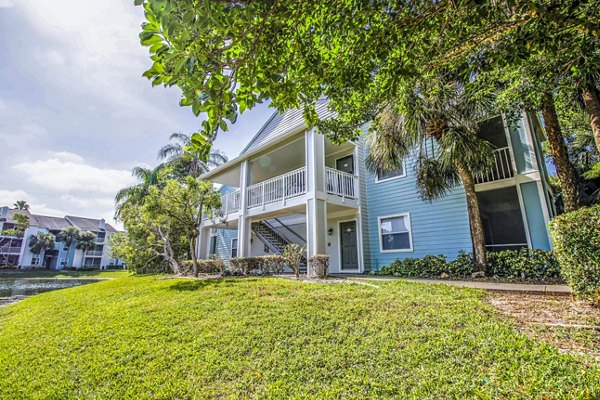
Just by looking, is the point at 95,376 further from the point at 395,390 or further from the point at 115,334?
the point at 395,390

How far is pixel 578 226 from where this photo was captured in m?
4.38

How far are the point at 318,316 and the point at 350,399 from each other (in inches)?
79.4

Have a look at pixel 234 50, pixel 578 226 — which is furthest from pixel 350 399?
pixel 578 226

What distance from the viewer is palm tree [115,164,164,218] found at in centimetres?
2200

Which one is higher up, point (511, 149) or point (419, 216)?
point (511, 149)

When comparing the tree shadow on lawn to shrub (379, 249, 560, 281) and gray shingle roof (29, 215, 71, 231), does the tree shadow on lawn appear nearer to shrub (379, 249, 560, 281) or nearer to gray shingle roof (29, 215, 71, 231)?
shrub (379, 249, 560, 281)

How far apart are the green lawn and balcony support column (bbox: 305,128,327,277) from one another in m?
4.23

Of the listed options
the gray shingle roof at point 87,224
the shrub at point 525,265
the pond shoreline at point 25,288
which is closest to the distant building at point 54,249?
the gray shingle roof at point 87,224

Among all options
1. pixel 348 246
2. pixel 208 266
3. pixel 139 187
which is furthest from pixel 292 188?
pixel 139 187

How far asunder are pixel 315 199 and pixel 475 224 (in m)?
5.16

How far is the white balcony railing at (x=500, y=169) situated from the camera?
898 centimetres

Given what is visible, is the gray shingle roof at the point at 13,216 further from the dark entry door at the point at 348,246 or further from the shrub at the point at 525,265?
the shrub at the point at 525,265

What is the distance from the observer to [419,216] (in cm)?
1071

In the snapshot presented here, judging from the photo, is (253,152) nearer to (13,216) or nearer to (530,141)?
(530,141)
